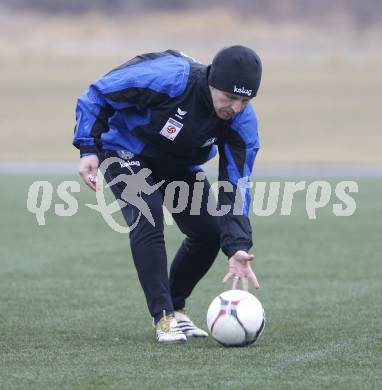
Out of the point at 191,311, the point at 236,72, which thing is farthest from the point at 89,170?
the point at 191,311

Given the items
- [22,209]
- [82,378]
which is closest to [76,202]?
[22,209]

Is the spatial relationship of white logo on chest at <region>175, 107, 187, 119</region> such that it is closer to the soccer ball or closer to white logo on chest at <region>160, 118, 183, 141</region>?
white logo on chest at <region>160, 118, 183, 141</region>

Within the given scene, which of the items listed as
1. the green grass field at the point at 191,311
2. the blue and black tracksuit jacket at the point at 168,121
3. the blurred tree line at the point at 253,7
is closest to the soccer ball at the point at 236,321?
the green grass field at the point at 191,311

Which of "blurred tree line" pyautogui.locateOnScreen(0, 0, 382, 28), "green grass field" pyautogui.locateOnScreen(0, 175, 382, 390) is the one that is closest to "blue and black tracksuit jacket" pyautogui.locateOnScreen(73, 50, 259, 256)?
"green grass field" pyautogui.locateOnScreen(0, 175, 382, 390)

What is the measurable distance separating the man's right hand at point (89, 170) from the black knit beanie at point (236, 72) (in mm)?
837

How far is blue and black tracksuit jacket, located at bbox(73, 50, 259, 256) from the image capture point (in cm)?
637

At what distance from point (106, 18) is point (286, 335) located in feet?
162

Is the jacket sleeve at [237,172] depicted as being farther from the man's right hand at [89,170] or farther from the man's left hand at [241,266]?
the man's right hand at [89,170]

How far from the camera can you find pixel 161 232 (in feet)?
21.5

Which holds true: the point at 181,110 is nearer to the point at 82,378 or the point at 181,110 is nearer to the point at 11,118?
the point at 82,378

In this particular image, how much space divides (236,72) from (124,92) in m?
0.70

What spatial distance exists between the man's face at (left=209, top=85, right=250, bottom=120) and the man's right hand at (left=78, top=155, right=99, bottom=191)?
2.59ft

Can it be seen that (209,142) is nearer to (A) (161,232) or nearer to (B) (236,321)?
(A) (161,232)

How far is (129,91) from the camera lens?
20.8ft
